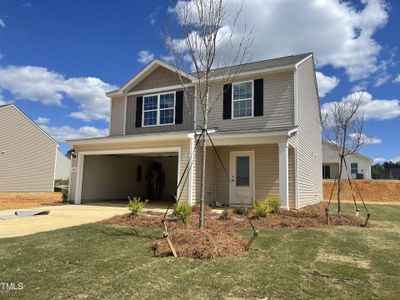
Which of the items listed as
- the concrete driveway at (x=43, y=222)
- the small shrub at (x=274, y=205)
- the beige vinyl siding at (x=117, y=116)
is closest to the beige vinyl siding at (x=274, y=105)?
the small shrub at (x=274, y=205)

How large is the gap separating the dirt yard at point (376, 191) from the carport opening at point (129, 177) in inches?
576

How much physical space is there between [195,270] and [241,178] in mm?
9830

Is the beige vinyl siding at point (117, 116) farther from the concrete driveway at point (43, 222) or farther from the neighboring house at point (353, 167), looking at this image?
the neighboring house at point (353, 167)

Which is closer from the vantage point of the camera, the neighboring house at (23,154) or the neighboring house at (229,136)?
the neighboring house at (229,136)

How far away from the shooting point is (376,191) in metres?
29.2

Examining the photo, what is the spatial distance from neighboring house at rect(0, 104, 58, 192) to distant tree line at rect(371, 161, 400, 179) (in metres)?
48.4

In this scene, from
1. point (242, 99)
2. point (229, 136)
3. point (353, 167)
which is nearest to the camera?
point (229, 136)

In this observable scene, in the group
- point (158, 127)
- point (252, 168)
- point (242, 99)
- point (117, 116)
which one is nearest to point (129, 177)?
point (117, 116)

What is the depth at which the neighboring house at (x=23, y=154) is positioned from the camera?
962 inches

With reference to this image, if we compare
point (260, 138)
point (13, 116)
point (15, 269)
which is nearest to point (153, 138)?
point (260, 138)

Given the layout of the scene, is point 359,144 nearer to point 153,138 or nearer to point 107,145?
point 153,138

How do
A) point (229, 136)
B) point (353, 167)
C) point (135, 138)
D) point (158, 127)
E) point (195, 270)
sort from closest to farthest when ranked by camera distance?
point (195, 270) < point (229, 136) < point (135, 138) < point (158, 127) < point (353, 167)

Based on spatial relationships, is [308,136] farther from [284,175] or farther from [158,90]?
[158,90]

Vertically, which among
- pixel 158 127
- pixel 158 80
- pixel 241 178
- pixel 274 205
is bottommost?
pixel 274 205
